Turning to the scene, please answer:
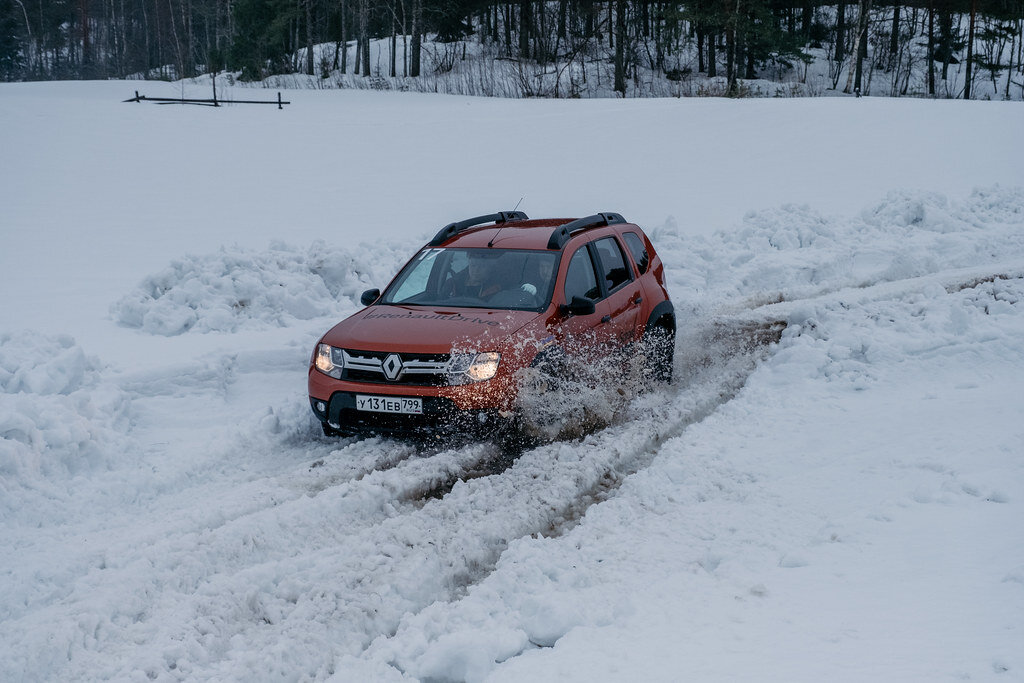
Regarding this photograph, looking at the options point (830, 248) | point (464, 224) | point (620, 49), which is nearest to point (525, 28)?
point (620, 49)

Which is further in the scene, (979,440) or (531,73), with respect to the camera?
(531,73)

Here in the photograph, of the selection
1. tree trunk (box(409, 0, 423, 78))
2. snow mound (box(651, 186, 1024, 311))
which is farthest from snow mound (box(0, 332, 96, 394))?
tree trunk (box(409, 0, 423, 78))

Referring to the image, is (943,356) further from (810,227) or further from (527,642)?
(810,227)

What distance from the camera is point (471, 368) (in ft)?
20.1

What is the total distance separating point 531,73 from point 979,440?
139 ft

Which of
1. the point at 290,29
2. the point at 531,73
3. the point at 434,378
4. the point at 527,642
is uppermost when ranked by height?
the point at 290,29

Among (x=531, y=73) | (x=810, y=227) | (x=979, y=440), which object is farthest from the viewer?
(x=531, y=73)

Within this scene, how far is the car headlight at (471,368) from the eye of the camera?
6.12m

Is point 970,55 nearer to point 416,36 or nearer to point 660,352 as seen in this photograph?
point 416,36

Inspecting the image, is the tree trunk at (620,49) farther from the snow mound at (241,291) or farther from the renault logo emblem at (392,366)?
the renault logo emblem at (392,366)

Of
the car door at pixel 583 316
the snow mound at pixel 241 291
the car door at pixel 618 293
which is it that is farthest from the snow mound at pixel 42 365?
the car door at pixel 618 293

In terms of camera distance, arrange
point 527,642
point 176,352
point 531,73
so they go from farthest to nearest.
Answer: point 531,73 < point 176,352 < point 527,642

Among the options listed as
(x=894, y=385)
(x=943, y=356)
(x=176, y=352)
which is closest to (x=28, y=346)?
(x=176, y=352)

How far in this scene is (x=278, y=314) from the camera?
949 centimetres
